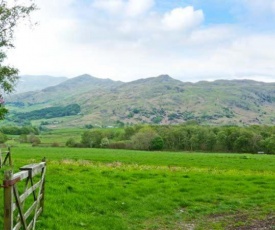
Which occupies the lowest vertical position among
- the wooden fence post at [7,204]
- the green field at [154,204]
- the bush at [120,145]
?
the bush at [120,145]

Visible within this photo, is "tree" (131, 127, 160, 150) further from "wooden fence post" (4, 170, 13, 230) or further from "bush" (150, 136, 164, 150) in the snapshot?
"wooden fence post" (4, 170, 13, 230)

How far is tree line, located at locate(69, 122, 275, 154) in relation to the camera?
12338 cm

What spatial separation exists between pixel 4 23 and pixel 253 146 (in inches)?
4193

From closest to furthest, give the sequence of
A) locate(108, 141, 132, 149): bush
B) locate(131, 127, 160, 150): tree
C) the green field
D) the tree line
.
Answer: the green field
the tree line
locate(131, 127, 160, 150): tree
locate(108, 141, 132, 149): bush

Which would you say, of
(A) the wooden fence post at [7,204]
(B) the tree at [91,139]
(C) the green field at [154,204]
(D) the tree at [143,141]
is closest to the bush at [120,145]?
(D) the tree at [143,141]

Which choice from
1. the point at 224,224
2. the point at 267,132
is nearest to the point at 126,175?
the point at 224,224

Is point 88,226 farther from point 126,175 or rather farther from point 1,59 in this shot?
point 1,59

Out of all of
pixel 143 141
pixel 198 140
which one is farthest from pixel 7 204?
pixel 198 140

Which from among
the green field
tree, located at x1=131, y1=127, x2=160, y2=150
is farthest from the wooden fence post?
tree, located at x1=131, y1=127, x2=160, y2=150

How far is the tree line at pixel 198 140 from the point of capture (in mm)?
123375

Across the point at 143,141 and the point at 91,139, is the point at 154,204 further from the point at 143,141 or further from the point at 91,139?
the point at 91,139

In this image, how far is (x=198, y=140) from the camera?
5251 inches

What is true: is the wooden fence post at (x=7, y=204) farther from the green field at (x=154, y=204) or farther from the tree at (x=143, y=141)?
the tree at (x=143, y=141)

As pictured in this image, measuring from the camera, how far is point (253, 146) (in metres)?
124
